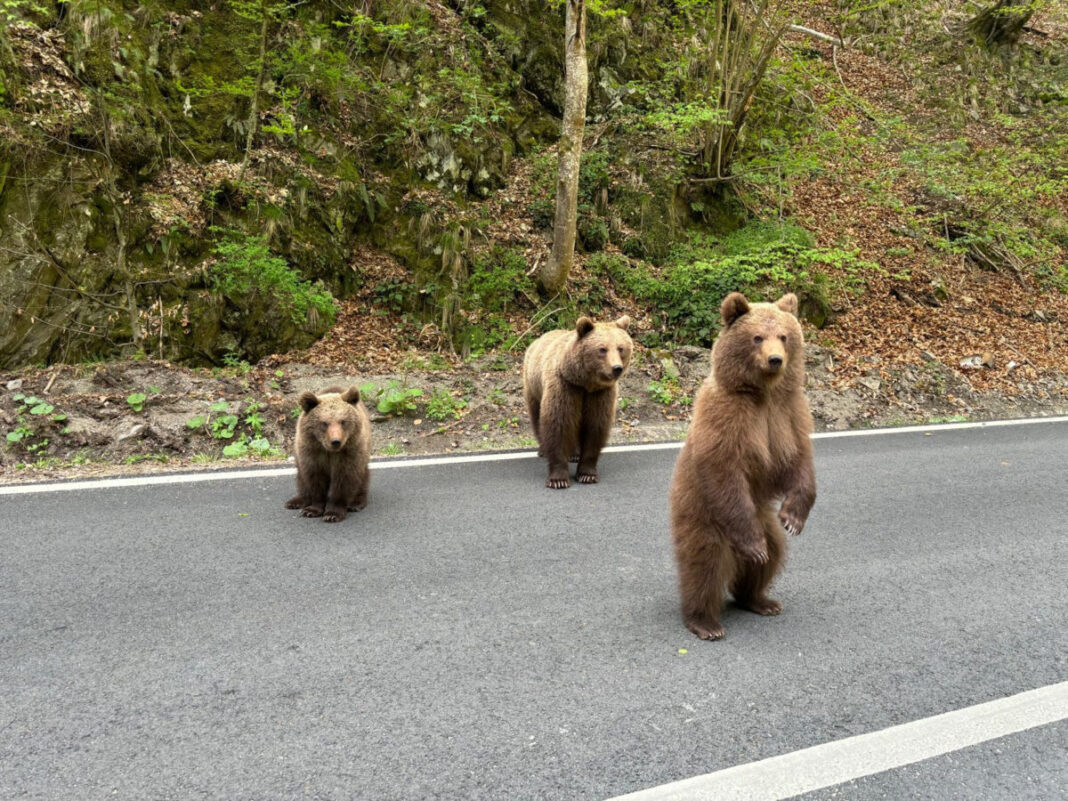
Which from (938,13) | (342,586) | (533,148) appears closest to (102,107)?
(533,148)

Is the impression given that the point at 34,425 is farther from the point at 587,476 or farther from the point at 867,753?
the point at 867,753

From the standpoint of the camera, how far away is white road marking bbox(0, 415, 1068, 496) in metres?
6.02

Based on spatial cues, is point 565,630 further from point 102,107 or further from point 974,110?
point 974,110

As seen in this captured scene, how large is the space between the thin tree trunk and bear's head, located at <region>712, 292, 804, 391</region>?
9.57 m

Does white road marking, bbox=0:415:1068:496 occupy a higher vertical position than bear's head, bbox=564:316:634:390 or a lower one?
lower

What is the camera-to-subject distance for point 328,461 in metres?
5.61

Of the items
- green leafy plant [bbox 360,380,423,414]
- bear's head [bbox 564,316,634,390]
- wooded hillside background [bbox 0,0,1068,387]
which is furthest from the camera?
wooded hillside background [bbox 0,0,1068,387]

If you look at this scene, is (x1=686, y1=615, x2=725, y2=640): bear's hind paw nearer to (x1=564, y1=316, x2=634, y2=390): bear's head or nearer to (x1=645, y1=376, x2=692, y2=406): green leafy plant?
(x1=564, y1=316, x2=634, y2=390): bear's head

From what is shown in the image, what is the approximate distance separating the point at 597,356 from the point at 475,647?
3.47 meters

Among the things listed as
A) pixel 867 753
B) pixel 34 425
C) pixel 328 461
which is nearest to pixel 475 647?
pixel 867 753

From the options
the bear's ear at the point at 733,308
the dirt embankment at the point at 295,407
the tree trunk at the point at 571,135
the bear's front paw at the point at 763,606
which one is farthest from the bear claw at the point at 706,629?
the tree trunk at the point at 571,135

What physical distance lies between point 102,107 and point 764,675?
10952 millimetres

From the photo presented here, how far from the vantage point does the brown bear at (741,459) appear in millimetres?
3373

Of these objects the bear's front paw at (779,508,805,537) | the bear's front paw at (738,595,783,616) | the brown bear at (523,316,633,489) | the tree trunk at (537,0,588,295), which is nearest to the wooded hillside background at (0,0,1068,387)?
the tree trunk at (537,0,588,295)
